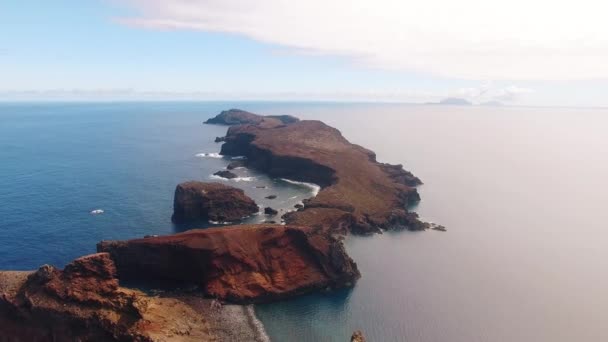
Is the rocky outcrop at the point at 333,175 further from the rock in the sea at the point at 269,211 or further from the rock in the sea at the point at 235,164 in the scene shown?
the rock in the sea at the point at 269,211

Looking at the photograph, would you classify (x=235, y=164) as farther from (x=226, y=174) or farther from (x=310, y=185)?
(x=310, y=185)

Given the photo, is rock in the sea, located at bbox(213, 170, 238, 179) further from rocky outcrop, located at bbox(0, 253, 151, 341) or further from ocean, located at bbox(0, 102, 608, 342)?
rocky outcrop, located at bbox(0, 253, 151, 341)

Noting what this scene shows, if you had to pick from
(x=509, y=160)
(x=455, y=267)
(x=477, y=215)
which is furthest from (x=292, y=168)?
(x=509, y=160)

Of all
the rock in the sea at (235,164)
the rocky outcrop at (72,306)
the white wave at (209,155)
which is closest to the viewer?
the rocky outcrop at (72,306)

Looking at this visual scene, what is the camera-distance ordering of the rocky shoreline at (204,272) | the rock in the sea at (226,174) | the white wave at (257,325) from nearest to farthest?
the rocky shoreline at (204,272) → the white wave at (257,325) → the rock in the sea at (226,174)

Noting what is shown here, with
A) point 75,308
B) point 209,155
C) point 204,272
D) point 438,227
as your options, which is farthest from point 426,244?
point 209,155

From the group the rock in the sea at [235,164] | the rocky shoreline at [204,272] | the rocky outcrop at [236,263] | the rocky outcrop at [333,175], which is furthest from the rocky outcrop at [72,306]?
the rock in the sea at [235,164]
